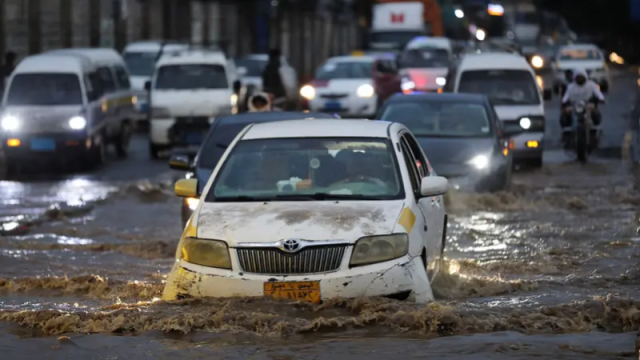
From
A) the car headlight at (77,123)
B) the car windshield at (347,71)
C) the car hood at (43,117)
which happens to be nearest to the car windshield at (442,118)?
the car headlight at (77,123)

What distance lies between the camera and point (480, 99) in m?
18.4

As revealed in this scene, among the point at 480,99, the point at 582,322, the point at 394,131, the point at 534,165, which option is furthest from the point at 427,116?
the point at 582,322

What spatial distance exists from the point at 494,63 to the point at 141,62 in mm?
14563

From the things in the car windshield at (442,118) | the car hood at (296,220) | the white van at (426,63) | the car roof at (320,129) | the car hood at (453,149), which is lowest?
the white van at (426,63)

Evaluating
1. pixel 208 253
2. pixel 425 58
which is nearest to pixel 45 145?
pixel 208 253

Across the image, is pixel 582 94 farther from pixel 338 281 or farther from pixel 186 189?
pixel 338 281

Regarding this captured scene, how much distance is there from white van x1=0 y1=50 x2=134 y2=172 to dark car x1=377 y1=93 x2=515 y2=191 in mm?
7056

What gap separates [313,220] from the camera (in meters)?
9.02

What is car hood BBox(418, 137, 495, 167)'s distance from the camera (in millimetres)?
16891

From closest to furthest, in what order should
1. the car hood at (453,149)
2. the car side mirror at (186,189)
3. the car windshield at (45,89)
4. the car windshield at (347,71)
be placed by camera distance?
the car side mirror at (186,189), the car hood at (453,149), the car windshield at (45,89), the car windshield at (347,71)

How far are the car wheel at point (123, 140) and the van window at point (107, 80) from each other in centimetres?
84

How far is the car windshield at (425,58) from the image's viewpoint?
42438mm

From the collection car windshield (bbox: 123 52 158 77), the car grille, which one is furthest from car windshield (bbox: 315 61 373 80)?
the car grille

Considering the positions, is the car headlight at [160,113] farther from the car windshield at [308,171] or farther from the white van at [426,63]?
the car windshield at [308,171]
